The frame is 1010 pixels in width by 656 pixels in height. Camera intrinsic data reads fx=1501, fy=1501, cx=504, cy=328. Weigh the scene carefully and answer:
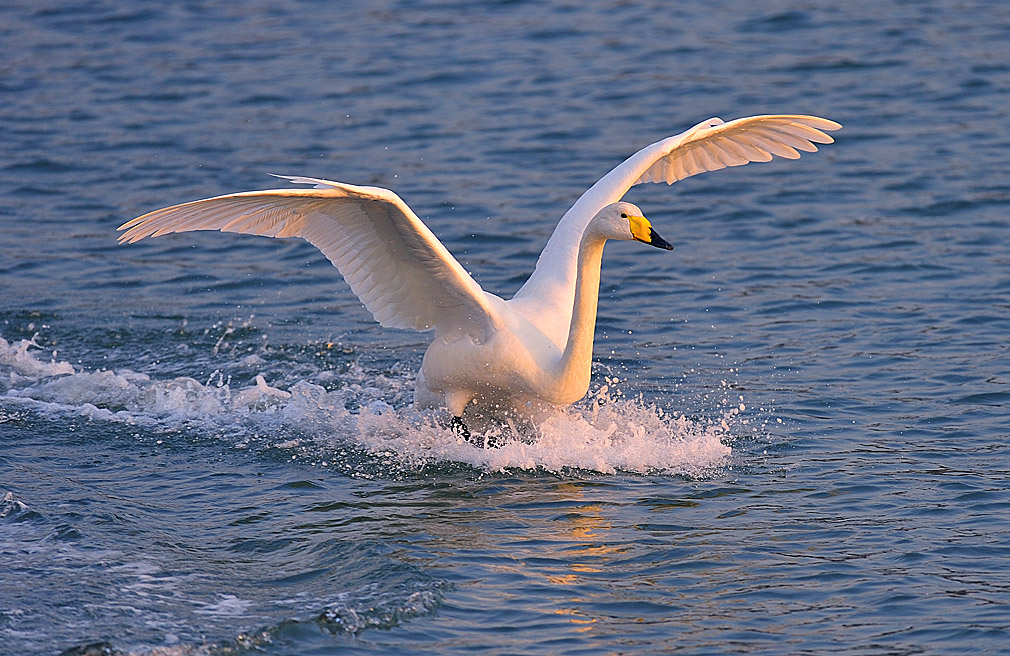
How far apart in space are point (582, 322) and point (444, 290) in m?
0.83

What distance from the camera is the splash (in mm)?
8648

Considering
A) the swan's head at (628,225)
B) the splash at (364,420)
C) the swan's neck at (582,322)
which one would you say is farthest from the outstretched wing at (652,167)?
the swan's head at (628,225)

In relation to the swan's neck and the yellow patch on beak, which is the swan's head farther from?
the swan's neck

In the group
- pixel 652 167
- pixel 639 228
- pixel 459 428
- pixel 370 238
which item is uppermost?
pixel 652 167

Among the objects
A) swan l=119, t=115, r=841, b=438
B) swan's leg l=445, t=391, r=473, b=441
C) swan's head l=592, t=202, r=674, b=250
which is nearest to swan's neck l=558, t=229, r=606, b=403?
swan l=119, t=115, r=841, b=438

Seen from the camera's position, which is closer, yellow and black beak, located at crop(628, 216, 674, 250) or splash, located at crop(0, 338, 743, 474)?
yellow and black beak, located at crop(628, 216, 674, 250)

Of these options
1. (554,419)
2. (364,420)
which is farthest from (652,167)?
(364,420)

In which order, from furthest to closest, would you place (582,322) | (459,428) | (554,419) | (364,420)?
(364,420), (459,428), (554,419), (582,322)

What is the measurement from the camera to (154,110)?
18.3 m

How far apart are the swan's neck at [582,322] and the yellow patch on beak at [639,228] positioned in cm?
30

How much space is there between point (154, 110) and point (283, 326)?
25.7 feet

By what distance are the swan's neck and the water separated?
464mm

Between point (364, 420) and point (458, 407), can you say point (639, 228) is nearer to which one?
point (458, 407)

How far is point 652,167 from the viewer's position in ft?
34.7
